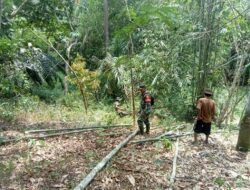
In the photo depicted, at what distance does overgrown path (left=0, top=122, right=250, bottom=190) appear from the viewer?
6684 mm

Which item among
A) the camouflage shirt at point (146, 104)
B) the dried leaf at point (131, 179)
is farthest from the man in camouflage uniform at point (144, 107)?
the dried leaf at point (131, 179)

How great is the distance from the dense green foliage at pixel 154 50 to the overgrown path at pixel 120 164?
2656mm

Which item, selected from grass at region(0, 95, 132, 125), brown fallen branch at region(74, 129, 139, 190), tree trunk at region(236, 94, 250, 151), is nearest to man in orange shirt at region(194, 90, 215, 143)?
tree trunk at region(236, 94, 250, 151)

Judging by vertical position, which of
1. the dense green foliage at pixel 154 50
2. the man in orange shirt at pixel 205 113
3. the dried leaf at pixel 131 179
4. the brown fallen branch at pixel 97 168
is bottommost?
the dried leaf at pixel 131 179

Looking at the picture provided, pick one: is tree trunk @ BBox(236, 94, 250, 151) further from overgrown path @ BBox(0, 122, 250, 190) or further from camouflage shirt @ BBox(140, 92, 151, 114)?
camouflage shirt @ BBox(140, 92, 151, 114)

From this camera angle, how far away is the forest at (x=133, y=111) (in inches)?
281

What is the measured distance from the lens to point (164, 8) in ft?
29.8

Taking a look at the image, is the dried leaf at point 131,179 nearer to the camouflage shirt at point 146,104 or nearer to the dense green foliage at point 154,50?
the camouflage shirt at point 146,104

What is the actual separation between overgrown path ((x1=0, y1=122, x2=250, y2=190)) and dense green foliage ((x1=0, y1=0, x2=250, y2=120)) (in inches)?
105

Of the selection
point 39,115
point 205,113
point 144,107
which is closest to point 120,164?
point 144,107

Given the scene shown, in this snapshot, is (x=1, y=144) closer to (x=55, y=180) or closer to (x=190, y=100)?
(x=55, y=180)

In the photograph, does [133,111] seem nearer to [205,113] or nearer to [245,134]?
[205,113]

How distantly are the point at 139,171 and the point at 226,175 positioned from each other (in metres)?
1.69

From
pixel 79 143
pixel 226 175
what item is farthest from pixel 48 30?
pixel 226 175
